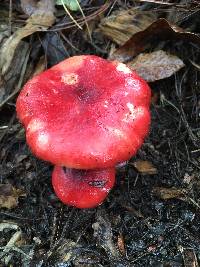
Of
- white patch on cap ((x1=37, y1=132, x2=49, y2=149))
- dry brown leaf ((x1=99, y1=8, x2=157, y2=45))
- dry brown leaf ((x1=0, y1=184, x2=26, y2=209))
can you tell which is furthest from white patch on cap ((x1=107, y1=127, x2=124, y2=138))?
dry brown leaf ((x1=99, y1=8, x2=157, y2=45))

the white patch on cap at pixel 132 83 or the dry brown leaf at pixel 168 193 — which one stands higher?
the white patch on cap at pixel 132 83

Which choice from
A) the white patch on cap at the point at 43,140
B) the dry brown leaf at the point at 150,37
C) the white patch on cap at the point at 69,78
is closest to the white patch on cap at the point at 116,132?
the white patch on cap at the point at 43,140

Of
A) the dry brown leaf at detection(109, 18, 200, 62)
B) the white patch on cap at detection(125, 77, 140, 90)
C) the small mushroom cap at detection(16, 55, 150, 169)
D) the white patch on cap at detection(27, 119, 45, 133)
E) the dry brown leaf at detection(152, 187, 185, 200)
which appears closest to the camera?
the small mushroom cap at detection(16, 55, 150, 169)

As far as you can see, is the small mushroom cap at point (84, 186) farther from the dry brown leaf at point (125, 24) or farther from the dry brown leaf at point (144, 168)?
the dry brown leaf at point (125, 24)

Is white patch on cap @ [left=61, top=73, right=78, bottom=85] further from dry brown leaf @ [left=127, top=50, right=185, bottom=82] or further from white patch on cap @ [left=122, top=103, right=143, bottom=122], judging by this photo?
dry brown leaf @ [left=127, top=50, right=185, bottom=82]

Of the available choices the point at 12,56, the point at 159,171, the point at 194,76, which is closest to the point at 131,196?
the point at 159,171

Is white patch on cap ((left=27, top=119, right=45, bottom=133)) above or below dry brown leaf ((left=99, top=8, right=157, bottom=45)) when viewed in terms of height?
below

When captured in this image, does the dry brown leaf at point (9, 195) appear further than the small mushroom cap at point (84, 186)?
Yes
